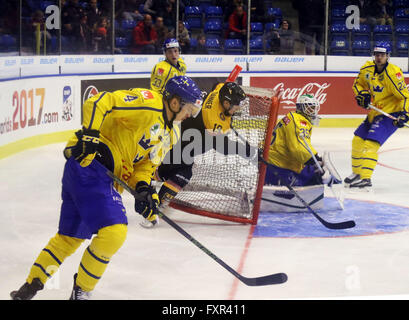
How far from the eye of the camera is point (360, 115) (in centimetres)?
1042

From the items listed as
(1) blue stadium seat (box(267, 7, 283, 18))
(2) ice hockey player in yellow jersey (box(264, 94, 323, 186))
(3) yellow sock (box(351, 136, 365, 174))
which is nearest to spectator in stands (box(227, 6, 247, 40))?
(1) blue stadium seat (box(267, 7, 283, 18))

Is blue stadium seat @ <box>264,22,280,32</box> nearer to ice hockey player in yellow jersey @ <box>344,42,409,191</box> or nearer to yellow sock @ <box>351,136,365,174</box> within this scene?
ice hockey player in yellow jersey @ <box>344,42,409,191</box>

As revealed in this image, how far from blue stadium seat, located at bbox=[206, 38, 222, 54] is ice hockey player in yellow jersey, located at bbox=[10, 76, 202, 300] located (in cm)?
697

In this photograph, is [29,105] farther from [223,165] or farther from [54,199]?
[223,165]

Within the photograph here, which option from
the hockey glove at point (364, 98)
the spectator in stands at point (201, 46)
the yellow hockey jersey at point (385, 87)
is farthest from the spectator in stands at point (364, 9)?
the hockey glove at point (364, 98)

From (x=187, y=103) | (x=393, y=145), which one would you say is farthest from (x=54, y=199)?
(x=393, y=145)

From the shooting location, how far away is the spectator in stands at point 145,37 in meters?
9.52

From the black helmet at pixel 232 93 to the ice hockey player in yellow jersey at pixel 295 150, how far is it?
1.67 ft

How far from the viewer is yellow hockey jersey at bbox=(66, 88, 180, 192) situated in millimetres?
2965

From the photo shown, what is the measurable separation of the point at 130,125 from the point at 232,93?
1.79 meters

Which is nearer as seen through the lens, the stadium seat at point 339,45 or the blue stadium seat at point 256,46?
the blue stadium seat at point 256,46

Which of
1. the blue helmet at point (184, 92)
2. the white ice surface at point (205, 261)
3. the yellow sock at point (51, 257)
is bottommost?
the white ice surface at point (205, 261)

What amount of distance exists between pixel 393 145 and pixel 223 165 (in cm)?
417

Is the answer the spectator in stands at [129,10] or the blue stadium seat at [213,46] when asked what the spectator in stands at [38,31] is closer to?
the spectator in stands at [129,10]
